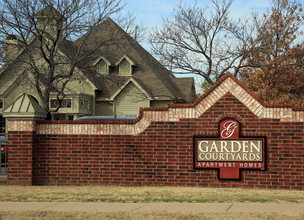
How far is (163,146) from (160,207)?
166 inches

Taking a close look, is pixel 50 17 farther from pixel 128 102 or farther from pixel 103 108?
pixel 103 108

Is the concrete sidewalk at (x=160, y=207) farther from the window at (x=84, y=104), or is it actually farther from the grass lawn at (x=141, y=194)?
the window at (x=84, y=104)

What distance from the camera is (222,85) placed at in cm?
1459

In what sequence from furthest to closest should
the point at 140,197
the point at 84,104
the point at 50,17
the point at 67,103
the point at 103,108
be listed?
the point at 103,108 < the point at 67,103 < the point at 84,104 < the point at 50,17 < the point at 140,197

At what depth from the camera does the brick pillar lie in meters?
15.1

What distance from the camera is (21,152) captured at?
1512 centimetres

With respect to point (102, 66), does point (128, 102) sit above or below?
below

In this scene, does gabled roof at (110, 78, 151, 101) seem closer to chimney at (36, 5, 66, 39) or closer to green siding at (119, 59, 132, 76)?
green siding at (119, 59, 132, 76)

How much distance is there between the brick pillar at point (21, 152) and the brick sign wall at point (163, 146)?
3 centimetres

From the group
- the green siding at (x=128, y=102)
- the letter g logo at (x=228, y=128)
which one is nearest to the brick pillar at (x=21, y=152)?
the letter g logo at (x=228, y=128)

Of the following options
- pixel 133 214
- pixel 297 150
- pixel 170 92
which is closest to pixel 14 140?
pixel 133 214

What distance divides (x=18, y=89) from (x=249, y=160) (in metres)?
22.1

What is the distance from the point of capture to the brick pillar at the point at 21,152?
15.1 m

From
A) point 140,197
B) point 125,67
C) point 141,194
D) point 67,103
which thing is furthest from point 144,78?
point 140,197
